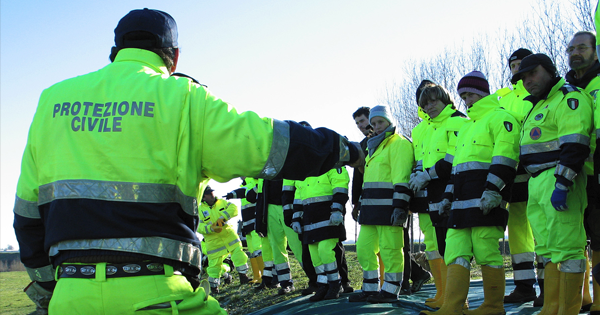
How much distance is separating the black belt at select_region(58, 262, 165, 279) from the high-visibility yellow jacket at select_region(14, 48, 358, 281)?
4 cm

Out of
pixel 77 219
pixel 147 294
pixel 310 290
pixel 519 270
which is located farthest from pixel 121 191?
pixel 310 290

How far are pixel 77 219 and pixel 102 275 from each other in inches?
10.0

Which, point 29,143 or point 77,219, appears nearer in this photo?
point 77,219

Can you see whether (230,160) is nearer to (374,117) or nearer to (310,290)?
(374,117)

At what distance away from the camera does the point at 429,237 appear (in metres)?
5.52

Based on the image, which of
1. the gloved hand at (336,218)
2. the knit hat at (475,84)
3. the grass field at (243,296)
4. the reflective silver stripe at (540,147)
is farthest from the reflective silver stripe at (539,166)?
the grass field at (243,296)

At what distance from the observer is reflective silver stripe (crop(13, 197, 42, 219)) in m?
2.31

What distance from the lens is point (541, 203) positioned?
391 cm

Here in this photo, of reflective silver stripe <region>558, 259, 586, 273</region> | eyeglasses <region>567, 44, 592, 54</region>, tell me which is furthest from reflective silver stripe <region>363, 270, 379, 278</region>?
eyeglasses <region>567, 44, 592, 54</region>

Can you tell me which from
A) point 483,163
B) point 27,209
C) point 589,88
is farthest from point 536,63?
point 27,209

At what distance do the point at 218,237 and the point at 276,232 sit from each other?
2838mm

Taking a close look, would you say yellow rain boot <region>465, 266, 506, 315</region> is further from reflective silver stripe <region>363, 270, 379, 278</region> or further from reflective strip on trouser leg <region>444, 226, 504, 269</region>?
reflective silver stripe <region>363, 270, 379, 278</region>

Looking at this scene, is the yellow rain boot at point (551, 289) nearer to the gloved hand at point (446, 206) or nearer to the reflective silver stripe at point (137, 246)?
the gloved hand at point (446, 206)

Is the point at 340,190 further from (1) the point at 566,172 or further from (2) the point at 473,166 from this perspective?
(1) the point at 566,172
